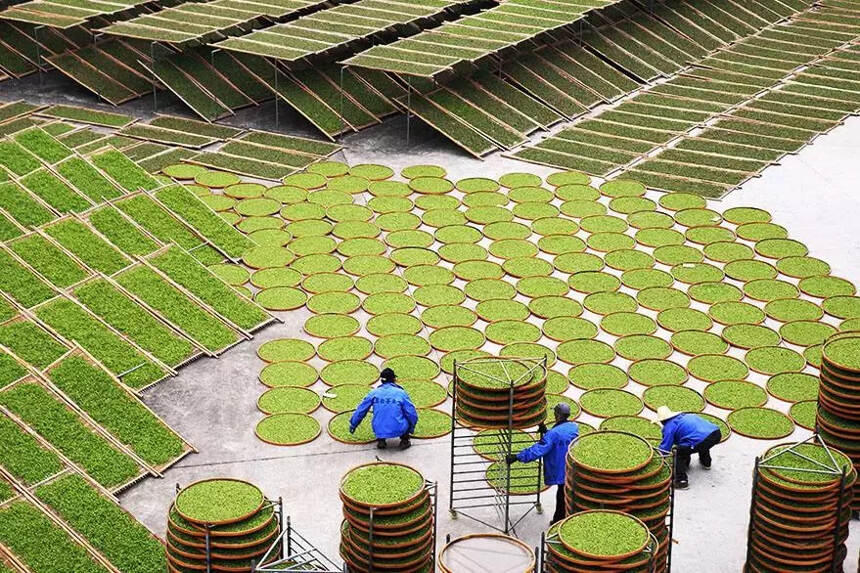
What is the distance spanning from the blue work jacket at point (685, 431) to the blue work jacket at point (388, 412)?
321 cm

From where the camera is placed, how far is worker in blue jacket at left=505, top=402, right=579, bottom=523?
15.0 m

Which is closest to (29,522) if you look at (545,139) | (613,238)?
(613,238)

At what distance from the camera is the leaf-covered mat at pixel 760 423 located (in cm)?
1727

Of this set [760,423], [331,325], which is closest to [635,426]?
[760,423]

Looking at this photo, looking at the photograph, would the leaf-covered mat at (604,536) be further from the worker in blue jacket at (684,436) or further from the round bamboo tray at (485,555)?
the worker in blue jacket at (684,436)

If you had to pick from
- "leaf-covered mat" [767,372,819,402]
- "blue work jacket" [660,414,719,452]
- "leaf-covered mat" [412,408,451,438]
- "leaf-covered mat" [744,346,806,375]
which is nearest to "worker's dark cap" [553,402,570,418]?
"blue work jacket" [660,414,719,452]

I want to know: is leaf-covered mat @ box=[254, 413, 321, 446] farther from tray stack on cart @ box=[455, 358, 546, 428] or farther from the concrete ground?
tray stack on cart @ box=[455, 358, 546, 428]

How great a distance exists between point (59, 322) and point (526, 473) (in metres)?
7.08

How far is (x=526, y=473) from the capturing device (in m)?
16.2

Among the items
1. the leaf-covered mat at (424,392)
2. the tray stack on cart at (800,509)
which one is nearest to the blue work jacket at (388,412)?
the leaf-covered mat at (424,392)

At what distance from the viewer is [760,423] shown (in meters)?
17.5

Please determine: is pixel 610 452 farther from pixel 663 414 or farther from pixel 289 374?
pixel 289 374

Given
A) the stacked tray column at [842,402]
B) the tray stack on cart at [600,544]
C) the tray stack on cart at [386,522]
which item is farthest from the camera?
the stacked tray column at [842,402]

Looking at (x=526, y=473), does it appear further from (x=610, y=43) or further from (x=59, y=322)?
(x=610, y=43)
